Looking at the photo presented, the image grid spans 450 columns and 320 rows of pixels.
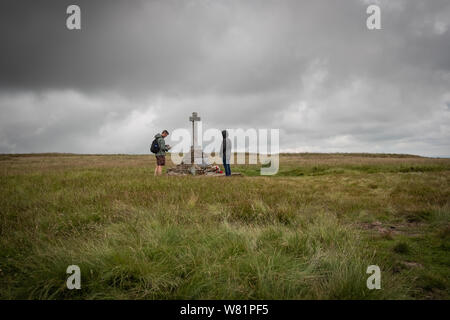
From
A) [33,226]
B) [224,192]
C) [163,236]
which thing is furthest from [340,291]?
[224,192]

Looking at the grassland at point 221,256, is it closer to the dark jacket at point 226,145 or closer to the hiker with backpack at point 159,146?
the hiker with backpack at point 159,146

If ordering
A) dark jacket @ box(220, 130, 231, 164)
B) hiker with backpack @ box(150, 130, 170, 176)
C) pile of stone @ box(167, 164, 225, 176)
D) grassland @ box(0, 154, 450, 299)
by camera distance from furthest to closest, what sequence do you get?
pile of stone @ box(167, 164, 225, 176), dark jacket @ box(220, 130, 231, 164), hiker with backpack @ box(150, 130, 170, 176), grassland @ box(0, 154, 450, 299)

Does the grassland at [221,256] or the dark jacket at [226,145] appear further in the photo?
the dark jacket at [226,145]

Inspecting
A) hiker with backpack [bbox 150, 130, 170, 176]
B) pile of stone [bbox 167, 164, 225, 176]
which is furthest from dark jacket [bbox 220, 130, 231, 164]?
hiker with backpack [bbox 150, 130, 170, 176]

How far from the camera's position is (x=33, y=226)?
14.5 feet

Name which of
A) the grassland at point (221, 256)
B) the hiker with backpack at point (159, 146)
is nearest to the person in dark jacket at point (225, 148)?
the hiker with backpack at point (159, 146)

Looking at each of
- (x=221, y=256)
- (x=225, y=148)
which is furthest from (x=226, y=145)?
(x=221, y=256)

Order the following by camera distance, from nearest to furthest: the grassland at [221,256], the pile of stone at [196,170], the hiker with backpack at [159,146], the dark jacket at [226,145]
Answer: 1. the grassland at [221,256]
2. the hiker with backpack at [159,146]
3. the dark jacket at [226,145]
4. the pile of stone at [196,170]

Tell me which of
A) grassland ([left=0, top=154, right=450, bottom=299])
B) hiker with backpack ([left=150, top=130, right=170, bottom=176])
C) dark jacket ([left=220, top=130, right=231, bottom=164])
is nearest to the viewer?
grassland ([left=0, top=154, right=450, bottom=299])

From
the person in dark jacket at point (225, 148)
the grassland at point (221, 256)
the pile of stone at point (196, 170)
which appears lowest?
the grassland at point (221, 256)

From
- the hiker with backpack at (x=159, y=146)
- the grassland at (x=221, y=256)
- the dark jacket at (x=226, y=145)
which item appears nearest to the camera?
the grassland at (x=221, y=256)

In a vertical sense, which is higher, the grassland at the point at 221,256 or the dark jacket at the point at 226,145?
the dark jacket at the point at 226,145

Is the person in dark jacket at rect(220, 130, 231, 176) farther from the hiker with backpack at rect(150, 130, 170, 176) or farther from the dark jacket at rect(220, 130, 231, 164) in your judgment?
the hiker with backpack at rect(150, 130, 170, 176)
